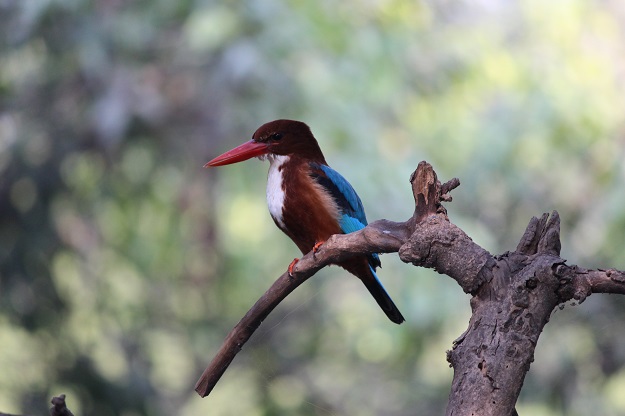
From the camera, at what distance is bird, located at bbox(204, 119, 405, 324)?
2086mm

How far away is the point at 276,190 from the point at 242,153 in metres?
0.15

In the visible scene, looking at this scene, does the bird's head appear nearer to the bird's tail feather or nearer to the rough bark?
the bird's tail feather

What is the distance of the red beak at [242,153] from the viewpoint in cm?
195

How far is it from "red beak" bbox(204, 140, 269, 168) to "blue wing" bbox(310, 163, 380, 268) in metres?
0.13

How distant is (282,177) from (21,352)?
3950 millimetres

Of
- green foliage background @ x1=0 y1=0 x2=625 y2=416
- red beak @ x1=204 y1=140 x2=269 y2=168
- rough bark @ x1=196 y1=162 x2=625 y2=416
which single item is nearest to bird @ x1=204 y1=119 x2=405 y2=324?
red beak @ x1=204 y1=140 x2=269 y2=168

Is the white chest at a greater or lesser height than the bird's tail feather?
greater

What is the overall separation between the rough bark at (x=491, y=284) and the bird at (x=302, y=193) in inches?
23.3

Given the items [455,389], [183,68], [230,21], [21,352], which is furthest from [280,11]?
[455,389]

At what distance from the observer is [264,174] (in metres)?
4.53

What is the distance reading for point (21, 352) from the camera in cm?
556

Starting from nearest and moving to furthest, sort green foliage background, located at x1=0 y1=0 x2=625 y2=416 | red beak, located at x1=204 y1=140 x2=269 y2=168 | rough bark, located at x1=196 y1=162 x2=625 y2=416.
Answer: rough bark, located at x1=196 y1=162 x2=625 y2=416, red beak, located at x1=204 y1=140 x2=269 y2=168, green foliage background, located at x1=0 y1=0 x2=625 y2=416

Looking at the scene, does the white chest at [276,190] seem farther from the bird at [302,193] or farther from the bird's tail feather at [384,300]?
the bird's tail feather at [384,300]

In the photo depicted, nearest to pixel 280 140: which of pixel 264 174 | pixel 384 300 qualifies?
pixel 384 300
